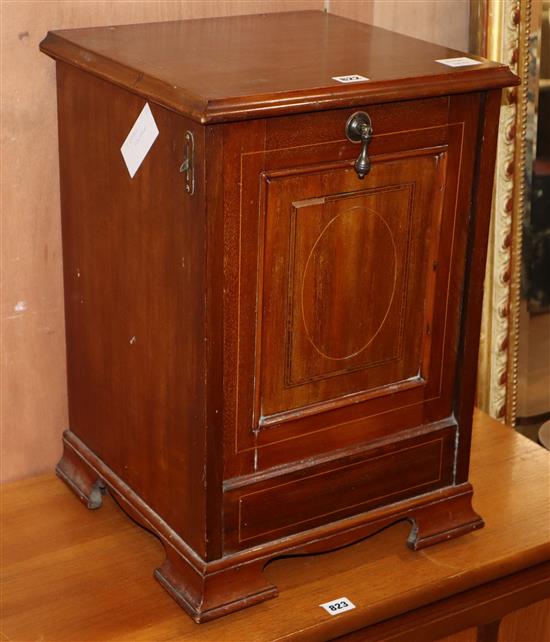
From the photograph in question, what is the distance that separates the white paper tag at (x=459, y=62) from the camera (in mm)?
1467

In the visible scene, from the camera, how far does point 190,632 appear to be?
4.90 ft

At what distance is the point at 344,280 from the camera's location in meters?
1.48

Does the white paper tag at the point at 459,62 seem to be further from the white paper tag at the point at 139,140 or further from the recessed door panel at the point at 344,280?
the white paper tag at the point at 139,140

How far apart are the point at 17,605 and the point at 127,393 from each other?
12.8 inches

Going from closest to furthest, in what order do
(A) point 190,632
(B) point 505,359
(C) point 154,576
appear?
(A) point 190,632
(C) point 154,576
(B) point 505,359

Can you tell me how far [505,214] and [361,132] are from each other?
76 centimetres

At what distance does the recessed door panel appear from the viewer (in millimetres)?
1414

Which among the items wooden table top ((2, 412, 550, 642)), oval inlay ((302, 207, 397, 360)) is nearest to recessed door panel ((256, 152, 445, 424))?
oval inlay ((302, 207, 397, 360))

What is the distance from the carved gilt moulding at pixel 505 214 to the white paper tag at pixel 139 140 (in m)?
0.81

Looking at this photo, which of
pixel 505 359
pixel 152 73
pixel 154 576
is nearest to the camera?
pixel 152 73

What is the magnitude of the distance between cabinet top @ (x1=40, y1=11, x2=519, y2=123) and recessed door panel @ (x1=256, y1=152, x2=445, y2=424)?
102 mm

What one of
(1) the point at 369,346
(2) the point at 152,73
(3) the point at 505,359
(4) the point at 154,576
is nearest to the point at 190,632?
(4) the point at 154,576

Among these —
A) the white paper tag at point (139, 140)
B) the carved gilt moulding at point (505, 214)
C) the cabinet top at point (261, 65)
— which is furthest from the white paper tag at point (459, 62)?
the carved gilt moulding at point (505, 214)

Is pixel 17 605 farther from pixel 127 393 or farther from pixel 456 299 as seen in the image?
pixel 456 299
